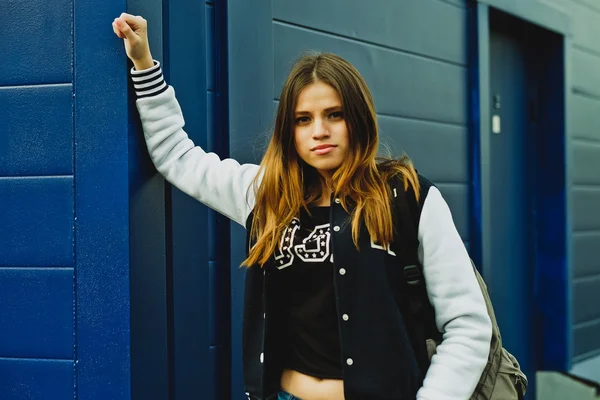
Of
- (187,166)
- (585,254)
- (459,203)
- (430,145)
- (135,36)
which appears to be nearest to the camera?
(135,36)

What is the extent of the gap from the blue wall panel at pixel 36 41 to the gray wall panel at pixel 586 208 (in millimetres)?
3760

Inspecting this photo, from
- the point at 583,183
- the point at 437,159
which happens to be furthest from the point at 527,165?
the point at 437,159

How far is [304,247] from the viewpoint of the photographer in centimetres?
207

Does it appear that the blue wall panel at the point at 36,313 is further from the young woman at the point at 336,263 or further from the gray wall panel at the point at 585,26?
the gray wall panel at the point at 585,26

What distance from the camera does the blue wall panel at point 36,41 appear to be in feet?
7.51

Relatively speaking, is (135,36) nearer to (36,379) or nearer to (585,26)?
(36,379)

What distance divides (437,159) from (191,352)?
1.88 metres

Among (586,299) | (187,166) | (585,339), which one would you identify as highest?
(187,166)

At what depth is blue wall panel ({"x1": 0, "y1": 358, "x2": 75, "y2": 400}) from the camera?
2.29m

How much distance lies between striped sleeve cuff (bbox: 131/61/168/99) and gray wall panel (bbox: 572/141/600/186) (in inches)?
144

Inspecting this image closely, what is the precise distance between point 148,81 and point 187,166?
0.26 meters

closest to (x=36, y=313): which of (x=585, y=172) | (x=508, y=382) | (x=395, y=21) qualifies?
Result: (x=508, y=382)

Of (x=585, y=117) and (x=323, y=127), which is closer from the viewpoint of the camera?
(x=323, y=127)

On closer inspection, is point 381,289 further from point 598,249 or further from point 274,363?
point 598,249
